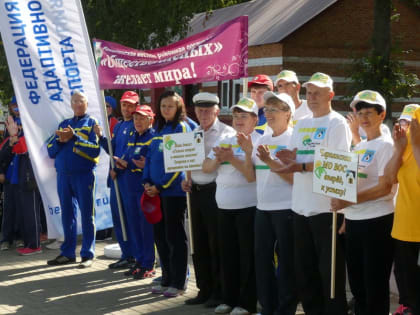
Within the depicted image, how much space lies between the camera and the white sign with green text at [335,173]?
5570 mm

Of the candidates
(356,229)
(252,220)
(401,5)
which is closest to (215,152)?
(252,220)

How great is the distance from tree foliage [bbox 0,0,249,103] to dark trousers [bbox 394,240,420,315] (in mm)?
11764

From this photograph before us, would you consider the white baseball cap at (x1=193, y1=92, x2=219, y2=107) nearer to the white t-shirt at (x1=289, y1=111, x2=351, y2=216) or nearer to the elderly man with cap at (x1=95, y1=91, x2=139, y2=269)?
the white t-shirt at (x1=289, y1=111, x2=351, y2=216)

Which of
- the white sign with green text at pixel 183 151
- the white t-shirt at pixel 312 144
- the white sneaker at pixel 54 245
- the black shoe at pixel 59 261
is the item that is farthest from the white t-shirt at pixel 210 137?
the white sneaker at pixel 54 245

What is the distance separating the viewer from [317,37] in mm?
21469

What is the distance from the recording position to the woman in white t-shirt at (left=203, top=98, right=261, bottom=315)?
6.91 m

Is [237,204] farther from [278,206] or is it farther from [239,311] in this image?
[239,311]

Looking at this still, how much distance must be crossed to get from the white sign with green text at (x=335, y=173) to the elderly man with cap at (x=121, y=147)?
388 cm

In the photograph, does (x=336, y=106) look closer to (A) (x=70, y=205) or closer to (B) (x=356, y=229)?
(A) (x=70, y=205)

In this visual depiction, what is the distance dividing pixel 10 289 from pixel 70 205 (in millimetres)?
1662

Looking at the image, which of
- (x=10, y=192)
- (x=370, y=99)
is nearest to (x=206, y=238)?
(x=370, y=99)

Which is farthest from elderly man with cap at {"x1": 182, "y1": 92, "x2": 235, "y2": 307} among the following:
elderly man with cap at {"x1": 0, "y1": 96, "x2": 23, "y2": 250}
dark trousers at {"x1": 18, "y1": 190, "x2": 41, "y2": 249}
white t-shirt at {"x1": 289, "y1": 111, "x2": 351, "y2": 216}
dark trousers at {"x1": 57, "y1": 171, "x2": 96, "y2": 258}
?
elderly man with cap at {"x1": 0, "y1": 96, "x2": 23, "y2": 250}

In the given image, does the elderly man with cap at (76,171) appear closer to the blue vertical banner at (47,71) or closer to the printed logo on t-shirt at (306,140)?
the blue vertical banner at (47,71)

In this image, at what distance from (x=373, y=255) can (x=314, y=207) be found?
23.6 inches
